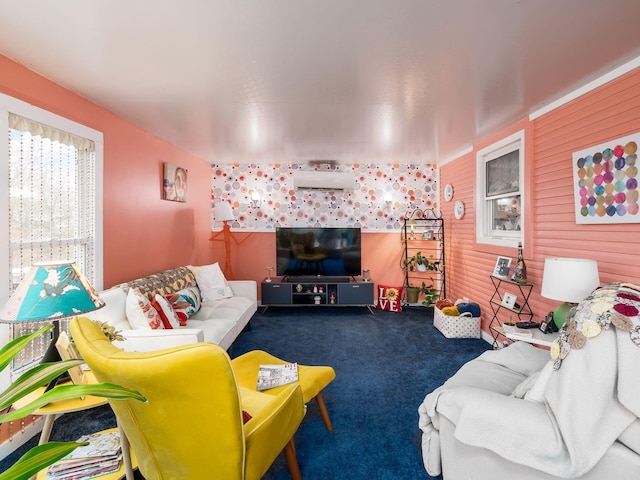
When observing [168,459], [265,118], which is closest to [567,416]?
[168,459]

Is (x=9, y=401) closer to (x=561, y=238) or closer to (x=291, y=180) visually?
(x=561, y=238)

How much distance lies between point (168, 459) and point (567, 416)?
1.50m

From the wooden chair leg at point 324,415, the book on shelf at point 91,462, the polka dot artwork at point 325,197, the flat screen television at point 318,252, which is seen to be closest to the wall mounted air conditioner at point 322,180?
the polka dot artwork at point 325,197

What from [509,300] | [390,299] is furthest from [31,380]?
[390,299]

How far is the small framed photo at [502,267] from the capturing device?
10.5 feet

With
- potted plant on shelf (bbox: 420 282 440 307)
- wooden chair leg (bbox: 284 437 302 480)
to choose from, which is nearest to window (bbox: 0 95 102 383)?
wooden chair leg (bbox: 284 437 302 480)

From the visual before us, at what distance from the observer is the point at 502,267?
3256mm

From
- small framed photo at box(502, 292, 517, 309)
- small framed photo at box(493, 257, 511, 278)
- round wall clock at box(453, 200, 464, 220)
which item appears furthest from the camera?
round wall clock at box(453, 200, 464, 220)

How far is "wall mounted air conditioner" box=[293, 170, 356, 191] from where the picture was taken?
4.73m

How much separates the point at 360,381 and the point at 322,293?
220cm

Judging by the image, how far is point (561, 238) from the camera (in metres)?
2.62

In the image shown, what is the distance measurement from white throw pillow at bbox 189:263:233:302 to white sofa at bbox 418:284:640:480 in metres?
2.93

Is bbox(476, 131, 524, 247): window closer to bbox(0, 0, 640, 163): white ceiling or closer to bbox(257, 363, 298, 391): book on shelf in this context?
bbox(0, 0, 640, 163): white ceiling

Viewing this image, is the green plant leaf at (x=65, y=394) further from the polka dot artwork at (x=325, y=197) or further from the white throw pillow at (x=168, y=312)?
the polka dot artwork at (x=325, y=197)
